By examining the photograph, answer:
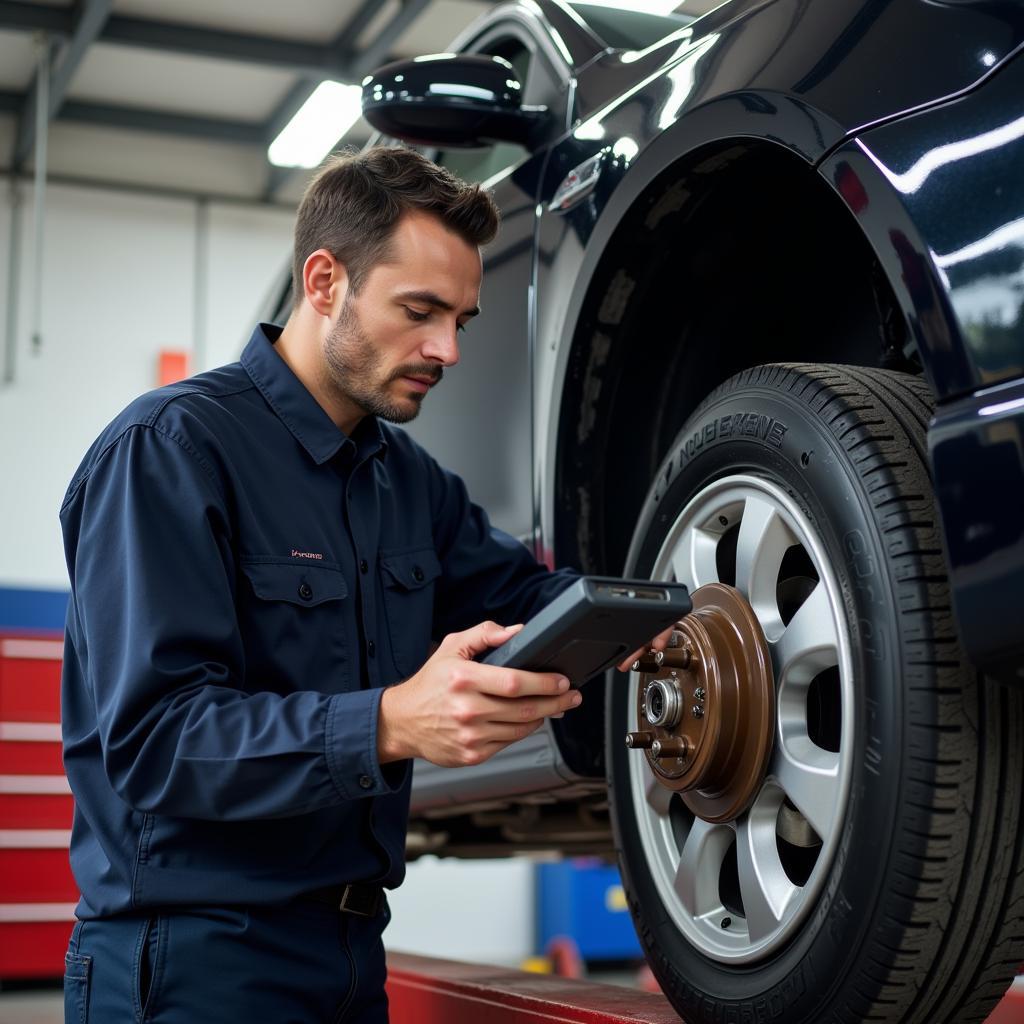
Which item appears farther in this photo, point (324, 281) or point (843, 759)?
point (324, 281)

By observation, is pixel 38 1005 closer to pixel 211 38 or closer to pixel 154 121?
pixel 211 38

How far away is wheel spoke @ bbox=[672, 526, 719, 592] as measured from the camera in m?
1.33

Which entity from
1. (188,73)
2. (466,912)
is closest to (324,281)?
(188,73)

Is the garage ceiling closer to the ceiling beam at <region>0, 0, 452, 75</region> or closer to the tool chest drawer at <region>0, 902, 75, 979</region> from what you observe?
the ceiling beam at <region>0, 0, 452, 75</region>

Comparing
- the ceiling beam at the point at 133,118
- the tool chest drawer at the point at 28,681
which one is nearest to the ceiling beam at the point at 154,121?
the ceiling beam at the point at 133,118

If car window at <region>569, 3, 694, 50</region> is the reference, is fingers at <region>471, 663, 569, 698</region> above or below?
below

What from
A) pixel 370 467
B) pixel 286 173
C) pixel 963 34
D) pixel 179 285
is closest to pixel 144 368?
pixel 179 285

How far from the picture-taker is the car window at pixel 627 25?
6.56 feet

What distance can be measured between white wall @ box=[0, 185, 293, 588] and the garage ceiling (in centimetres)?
20

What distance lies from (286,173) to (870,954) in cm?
766

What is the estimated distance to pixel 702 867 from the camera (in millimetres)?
1282

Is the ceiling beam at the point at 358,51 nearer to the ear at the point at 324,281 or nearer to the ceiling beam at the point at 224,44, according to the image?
the ceiling beam at the point at 224,44

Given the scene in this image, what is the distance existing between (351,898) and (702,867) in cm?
36

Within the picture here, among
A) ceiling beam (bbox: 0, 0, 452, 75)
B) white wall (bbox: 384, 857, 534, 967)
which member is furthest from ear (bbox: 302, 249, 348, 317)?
white wall (bbox: 384, 857, 534, 967)
